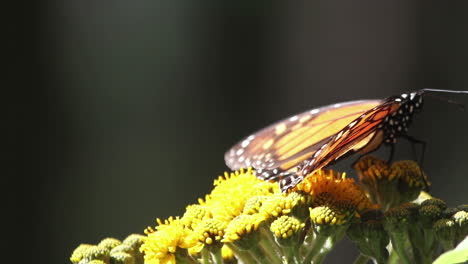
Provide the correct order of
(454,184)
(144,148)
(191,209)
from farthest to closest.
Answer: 1. (144,148)
2. (454,184)
3. (191,209)

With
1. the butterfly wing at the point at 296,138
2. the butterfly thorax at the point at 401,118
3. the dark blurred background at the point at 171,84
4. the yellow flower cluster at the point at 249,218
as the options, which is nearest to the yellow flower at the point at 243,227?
the yellow flower cluster at the point at 249,218

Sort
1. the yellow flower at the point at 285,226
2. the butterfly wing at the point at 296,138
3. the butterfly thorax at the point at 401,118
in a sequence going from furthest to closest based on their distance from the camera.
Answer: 1. the butterfly wing at the point at 296,138
2. the butterfly thorax at the point at 401,118
3. the yellow flower at the point at 285,226

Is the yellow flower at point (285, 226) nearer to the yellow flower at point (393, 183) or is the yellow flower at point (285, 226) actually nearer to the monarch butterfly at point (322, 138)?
the monarch butterfly at point (322, 138)

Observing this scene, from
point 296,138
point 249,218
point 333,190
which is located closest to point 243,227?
point 249,218

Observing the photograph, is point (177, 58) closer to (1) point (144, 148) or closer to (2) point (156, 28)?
(2) point (156, 28)

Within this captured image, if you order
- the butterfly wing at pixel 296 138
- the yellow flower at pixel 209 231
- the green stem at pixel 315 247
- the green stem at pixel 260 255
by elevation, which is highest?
the butterfly wing at pixel 296 138

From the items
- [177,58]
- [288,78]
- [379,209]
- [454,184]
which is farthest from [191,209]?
[177,58]

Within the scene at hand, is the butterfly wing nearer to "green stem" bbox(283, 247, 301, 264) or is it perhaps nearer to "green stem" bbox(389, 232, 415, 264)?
"green stem" bbox(283, 247, 301, 264)

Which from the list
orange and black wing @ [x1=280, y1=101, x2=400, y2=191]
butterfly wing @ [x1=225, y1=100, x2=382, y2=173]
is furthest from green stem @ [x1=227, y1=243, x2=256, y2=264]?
butterfly wing @ [x1=225, y1=100, x2=382, y2=173]
